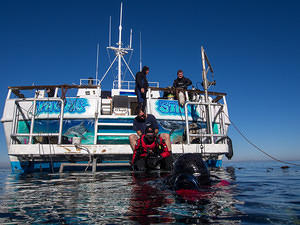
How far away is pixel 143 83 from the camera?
7.72 meters

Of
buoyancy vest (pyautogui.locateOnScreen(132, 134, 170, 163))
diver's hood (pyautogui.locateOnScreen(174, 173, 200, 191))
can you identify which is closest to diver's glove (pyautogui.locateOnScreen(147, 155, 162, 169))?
buoyancy vest (pyautogui.locateOnScreen(132, 134, 170, 163))

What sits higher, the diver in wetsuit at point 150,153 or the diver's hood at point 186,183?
the diver in wetsuit at point 150,153

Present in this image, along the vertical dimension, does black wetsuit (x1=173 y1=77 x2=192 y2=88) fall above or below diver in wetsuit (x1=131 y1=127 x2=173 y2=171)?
above

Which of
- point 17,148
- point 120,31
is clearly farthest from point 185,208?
point 120,31

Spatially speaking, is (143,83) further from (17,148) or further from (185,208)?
(185,208)

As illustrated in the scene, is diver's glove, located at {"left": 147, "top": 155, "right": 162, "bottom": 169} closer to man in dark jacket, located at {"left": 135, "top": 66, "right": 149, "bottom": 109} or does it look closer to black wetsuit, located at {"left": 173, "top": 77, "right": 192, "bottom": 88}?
man in dark jacket, located at {"left": 135, "top": 66, "right": 149, "bottom": 109}

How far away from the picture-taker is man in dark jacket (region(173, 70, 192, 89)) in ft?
29.7

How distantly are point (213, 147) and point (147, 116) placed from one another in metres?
2.41

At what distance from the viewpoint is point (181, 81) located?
29.9 ft

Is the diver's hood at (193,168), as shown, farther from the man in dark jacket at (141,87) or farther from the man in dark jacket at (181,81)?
the man in dark jacket at (181,81)

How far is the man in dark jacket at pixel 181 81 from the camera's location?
9051 millimetres

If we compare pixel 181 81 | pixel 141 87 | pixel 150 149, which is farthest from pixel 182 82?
pixel 150 149

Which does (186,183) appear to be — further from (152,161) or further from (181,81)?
(181,81)

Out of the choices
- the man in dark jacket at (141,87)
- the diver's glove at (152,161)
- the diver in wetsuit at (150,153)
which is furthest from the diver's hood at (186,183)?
the man in dark jacket at (141,87)
